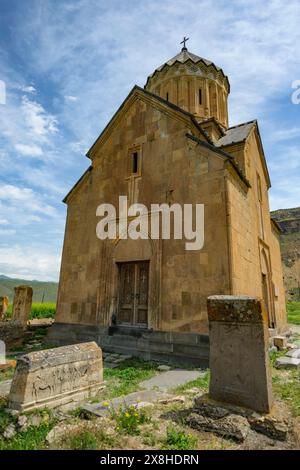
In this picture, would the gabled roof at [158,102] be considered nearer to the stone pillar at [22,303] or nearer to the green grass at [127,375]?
the stone pillar at [22,303]

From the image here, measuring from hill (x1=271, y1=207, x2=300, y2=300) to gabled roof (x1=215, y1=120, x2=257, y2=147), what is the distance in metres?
50.6

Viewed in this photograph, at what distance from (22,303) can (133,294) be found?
6258 millimetres

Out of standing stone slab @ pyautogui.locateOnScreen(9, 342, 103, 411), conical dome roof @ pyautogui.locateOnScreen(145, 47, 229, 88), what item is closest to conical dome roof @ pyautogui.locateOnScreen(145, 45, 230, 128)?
conical dome roof @ pyautogui.locateOnScreen(145, 47, 229, 88)

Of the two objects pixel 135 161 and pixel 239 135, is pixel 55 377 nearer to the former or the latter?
pixel 135 161

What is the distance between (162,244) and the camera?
778cm

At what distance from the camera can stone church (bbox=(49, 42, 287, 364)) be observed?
22.5 ft

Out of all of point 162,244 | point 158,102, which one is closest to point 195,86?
point 158,102

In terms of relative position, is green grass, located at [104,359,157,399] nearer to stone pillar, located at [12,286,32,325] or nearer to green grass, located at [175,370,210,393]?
green grass, located at [175,370,210,393]

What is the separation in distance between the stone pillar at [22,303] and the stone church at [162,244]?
2.71 m

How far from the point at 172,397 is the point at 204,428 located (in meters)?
1.19

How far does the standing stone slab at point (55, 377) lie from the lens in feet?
12.2

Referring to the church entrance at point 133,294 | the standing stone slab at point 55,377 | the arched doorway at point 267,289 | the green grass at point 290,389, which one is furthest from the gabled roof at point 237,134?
the standing stone slab at point 55,377

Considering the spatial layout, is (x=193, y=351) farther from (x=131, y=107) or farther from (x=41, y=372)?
(x=131, y=107)
